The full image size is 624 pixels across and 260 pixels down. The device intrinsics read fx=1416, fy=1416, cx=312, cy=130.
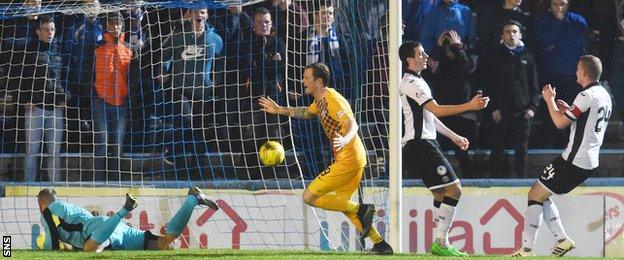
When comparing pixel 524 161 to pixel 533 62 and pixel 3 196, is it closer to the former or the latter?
pixel 533 62

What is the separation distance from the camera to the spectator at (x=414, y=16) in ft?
51.0

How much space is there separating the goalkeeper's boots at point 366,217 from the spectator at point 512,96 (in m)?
3.27

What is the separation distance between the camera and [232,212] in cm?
1446

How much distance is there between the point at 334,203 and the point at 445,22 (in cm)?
362

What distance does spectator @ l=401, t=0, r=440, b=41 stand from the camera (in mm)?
15555

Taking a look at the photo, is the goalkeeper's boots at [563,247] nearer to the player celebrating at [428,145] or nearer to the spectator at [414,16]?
the player celebrating at [428,145]

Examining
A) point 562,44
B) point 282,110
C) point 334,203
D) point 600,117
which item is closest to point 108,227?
point 282,110

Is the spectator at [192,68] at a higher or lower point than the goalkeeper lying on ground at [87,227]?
higher

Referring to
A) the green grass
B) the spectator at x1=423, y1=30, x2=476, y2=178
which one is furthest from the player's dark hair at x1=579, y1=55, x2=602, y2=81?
the spectator at x1=423, y1=30, x2=476, y2=178

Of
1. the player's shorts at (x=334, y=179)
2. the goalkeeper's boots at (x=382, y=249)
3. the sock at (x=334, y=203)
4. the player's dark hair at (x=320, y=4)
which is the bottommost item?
the goalkeeper's boots at (x=382, y=249)

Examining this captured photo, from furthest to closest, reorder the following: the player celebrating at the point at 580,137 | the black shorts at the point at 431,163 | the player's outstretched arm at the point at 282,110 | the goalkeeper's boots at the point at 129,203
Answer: the goalkeeper's boots at the point at 129,203
the player's outstretched arm at the point at 282,110
the black shorts at the point at 431,163
the player celebrating at the point at 580,137

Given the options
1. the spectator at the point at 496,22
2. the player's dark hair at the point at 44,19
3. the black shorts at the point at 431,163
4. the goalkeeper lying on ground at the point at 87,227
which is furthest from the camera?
the spectator at the point at 496,22

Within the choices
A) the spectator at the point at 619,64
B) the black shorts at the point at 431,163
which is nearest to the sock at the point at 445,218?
the black shorts at the point at 431,163

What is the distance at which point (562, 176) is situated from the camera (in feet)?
40.3
